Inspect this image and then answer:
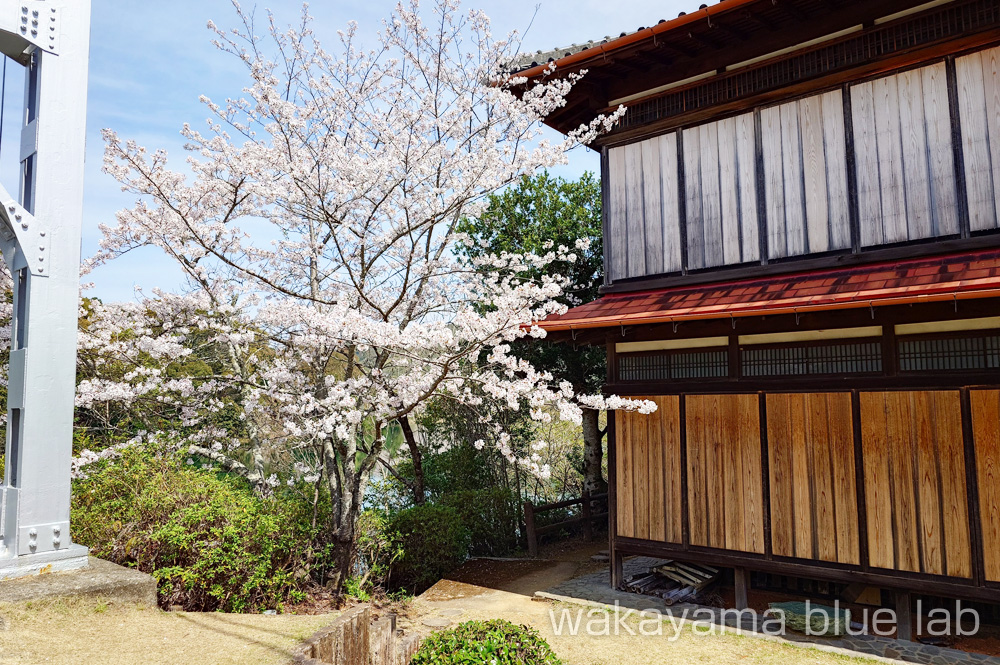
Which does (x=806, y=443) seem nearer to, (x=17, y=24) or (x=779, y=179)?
(x=779, y=179)

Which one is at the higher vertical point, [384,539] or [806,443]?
[806,443]

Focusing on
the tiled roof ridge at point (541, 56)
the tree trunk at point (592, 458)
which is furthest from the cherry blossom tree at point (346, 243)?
the tree trunk at point (592, 458)

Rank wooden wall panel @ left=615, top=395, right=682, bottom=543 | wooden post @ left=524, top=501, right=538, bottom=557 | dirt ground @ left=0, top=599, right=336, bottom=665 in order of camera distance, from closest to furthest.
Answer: dirt ground @ left=0, top=599, right=336, bottom=665 → wooden wall panel @ left=615, top=395, right=682, bottom=543 → wooden post @ left=524, top=501, right=538, bottom=557

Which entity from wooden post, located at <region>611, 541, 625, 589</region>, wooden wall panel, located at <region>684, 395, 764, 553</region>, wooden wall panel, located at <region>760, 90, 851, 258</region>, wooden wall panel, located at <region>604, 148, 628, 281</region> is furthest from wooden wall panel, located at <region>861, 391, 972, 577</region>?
wooden wall panel, located at <region>604, 148, 628, 281</region>

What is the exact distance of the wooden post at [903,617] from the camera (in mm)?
7039

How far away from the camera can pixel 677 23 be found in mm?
8227

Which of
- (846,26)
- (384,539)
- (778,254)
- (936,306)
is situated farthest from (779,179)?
(384,539)

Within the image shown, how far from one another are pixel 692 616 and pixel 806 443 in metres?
2.63

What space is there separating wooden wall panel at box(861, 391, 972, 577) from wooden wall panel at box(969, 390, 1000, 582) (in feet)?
0.47

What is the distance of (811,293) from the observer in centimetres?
722

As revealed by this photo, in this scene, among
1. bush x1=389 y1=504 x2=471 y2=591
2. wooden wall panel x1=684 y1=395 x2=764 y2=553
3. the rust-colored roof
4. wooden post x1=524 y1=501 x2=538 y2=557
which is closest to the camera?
the rust-colored roof

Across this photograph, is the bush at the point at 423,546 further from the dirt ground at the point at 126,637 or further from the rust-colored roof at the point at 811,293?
the dirt ground at the point at 126,637

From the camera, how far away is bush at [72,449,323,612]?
7.38 m

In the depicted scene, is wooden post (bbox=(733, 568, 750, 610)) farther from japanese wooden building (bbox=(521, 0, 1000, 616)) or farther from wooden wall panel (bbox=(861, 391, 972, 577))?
wooden wall panel (bbox=(861, 391, 972, 577))
